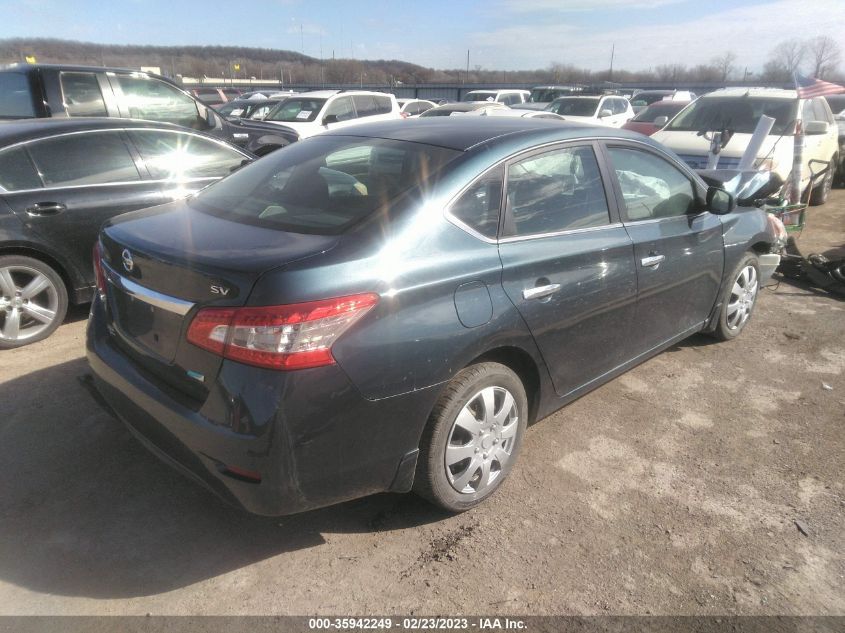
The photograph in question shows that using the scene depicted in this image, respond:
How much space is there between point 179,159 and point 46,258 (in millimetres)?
1387

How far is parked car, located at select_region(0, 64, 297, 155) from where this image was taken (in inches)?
269

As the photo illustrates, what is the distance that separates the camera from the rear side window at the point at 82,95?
22.7ft

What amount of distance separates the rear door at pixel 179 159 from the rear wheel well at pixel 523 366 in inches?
139

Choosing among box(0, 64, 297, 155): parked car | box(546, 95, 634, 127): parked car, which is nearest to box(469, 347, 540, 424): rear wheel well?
box(0, 64, 297, 155): parked car

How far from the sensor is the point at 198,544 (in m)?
2.58

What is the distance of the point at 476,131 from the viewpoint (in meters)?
3.04

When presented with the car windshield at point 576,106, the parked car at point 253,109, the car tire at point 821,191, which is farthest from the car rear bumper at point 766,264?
the parked car at point 253,109

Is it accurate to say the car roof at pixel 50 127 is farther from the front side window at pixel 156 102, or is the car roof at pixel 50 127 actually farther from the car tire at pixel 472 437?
the car tire at pixel 472 437

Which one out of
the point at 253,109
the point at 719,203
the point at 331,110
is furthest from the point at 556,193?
the point at 253,109

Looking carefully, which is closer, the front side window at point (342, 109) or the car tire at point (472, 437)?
the car tire at point (472, 437)

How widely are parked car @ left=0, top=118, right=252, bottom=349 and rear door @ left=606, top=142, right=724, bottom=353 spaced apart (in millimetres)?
3652

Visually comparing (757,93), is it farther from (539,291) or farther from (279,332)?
(279,332)

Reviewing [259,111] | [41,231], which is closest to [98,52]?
[259,111]

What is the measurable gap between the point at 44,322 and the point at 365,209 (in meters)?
3.26
